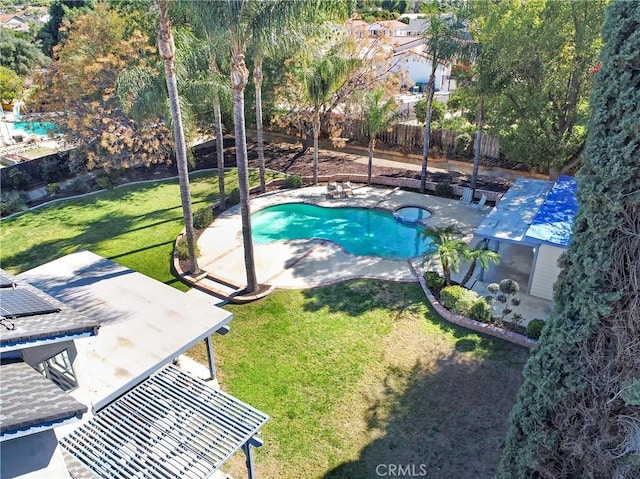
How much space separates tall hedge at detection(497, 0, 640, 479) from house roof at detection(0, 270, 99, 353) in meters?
8.05

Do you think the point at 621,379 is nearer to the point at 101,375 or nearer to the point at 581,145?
the point at 101,375

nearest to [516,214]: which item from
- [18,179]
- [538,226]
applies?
[538,226]

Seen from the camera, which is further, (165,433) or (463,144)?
(463,144)

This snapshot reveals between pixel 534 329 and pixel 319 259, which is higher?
pixel 534 329

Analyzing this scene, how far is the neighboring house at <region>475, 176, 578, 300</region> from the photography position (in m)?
15.9

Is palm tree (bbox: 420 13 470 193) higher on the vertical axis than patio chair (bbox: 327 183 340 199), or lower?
higher

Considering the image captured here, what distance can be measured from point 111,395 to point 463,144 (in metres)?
26.6

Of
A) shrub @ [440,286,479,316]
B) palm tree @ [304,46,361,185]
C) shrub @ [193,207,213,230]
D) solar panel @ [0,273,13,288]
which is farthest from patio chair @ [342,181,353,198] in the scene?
solar panel @ [0,273,13,288]

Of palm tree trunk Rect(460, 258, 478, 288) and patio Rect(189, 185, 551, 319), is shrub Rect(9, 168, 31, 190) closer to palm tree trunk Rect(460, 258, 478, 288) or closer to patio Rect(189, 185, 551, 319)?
patio Rect(189, 185, 551, 319)

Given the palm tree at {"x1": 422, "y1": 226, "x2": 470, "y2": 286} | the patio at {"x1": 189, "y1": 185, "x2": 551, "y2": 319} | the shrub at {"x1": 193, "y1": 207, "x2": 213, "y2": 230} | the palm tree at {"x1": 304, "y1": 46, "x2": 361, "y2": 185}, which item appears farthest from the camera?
the palm tree at {"x1": 304, "y1": 46, "x2": 361, "y2": 185}

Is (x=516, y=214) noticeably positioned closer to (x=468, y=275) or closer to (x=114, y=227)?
(x=468, y=275)

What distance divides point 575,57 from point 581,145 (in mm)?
4274

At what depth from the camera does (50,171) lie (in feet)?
93.2

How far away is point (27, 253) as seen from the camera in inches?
799
